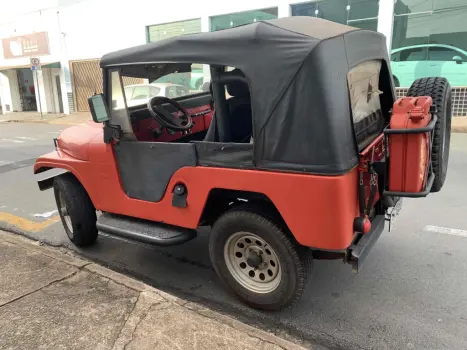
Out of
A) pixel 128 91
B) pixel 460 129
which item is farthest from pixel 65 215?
pixel 460 129

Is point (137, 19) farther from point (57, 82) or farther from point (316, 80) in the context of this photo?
point (316, 80)

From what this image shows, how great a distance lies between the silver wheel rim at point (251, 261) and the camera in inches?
115

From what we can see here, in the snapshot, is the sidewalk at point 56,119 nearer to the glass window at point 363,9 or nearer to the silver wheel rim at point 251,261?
the glass window at point 363,9

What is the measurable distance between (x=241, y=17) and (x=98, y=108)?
1295 centimetres

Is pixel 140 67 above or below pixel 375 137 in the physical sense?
above

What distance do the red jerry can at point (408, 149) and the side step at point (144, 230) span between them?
1.68 meters

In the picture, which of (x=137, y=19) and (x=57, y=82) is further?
(x=57, y=82)

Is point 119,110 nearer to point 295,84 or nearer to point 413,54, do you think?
point 295,84

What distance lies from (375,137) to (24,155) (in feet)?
30.6

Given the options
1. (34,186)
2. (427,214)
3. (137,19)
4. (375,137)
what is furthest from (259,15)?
(375,137)

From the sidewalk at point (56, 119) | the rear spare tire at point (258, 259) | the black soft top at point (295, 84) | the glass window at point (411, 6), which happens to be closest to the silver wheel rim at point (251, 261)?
the rear spare tire at point (258, 259)

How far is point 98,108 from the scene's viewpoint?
3375mm

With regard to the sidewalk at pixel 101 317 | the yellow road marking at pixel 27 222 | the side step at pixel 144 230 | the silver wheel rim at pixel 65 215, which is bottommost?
the yellow road marking at pixel 27 222

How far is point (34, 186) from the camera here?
279 inches
